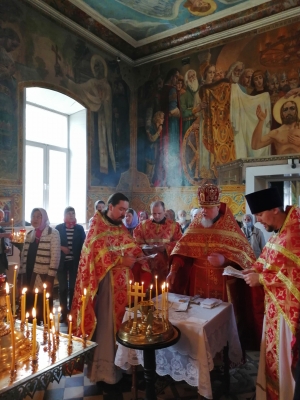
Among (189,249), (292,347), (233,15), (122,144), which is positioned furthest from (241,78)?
(292,347)

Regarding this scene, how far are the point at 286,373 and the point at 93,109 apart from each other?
837 cm

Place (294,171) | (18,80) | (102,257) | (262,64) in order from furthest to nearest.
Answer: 1. (262,64)
2. (294,171)
3. (18,80)
4. (102,257)

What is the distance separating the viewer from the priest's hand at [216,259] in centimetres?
349

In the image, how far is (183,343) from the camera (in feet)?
8.50

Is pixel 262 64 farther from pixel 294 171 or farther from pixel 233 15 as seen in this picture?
Result: pixel 294 171

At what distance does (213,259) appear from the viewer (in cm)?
350

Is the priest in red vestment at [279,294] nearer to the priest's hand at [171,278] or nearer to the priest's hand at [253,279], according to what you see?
the priest's hand at [253,279]

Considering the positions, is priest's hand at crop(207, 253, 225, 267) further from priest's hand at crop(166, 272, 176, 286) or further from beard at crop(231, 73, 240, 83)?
beard at crop(231, 73, 240, 83)

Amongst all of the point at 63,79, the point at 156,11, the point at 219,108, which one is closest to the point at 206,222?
the point at 219,108

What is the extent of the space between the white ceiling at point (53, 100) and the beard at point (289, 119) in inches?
215

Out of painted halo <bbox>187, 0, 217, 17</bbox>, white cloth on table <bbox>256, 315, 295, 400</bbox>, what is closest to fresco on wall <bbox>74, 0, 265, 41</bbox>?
painted halo <bbox>187, 0, 217, 17</bbox>

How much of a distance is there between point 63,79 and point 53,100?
63cm

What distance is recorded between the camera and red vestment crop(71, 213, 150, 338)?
11.0 ft

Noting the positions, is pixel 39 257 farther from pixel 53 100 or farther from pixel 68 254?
pixel 53 100
